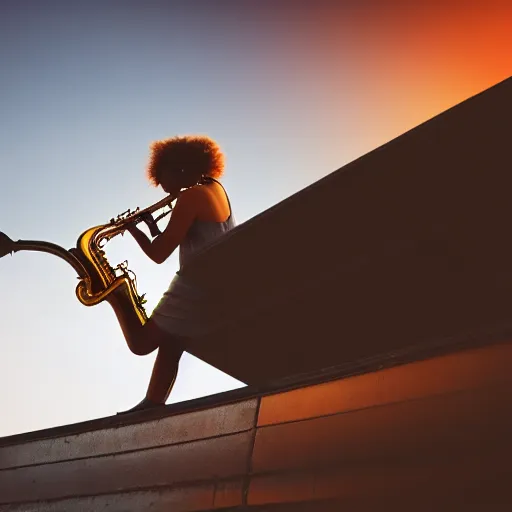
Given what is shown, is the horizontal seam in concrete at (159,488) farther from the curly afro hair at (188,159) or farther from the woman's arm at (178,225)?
the curly afro hair at (188,159)

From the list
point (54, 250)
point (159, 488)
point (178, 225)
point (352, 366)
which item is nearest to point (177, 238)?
point (178, 225)

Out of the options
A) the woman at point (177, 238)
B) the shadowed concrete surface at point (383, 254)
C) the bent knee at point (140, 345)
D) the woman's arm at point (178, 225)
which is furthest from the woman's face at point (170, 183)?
the shadowed concrete surface at point (383, 254)

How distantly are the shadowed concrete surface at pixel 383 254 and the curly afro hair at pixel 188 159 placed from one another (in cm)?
107

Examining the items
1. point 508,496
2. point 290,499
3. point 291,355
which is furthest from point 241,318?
point 508,496

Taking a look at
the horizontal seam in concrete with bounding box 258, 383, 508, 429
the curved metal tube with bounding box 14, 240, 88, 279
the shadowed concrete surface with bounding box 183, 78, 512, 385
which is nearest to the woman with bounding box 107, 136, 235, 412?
the shadowed concrete surface with bounding box 183, 78, 512, 385

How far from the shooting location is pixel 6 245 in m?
3.89

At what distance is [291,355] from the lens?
125 inches

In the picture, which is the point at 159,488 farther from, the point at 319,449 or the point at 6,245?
the point at 6,245

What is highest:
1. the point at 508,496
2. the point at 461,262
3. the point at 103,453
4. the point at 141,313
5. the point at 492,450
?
the point at 141,313

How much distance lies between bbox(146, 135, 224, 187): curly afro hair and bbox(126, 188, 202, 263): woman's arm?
35cm

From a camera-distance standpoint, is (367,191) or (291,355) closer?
(367,191)

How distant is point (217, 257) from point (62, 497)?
1.08m

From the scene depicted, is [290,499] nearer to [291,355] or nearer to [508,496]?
[508,496]

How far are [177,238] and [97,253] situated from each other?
0.96 metres
